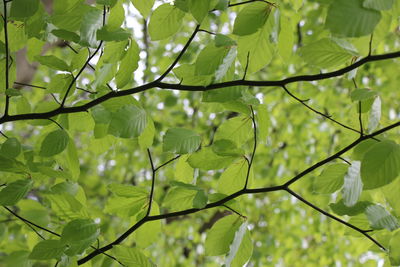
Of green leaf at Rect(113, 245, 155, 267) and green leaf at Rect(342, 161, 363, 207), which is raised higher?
green leaf at Rect(342, 161, 363, 207)

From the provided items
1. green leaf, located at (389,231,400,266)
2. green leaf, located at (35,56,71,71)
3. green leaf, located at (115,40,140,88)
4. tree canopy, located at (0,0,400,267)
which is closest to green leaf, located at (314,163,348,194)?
tree canopy, located at (0,0,400,267)

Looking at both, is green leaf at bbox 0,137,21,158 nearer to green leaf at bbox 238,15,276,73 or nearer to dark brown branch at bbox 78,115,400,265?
dark brown branch at bbox 78,115,400,265

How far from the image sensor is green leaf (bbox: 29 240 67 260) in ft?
2.06

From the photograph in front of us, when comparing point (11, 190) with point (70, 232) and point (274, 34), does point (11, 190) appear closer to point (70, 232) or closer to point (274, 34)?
point (70, 232)

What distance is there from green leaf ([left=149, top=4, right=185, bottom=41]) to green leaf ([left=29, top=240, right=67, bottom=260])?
336 millimetres

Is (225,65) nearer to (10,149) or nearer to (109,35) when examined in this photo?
(109,35)

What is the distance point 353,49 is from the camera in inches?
20.3

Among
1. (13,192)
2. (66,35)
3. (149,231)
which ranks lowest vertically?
(149,231)

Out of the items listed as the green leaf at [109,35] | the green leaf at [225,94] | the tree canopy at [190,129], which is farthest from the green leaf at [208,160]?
the green leaf at [109,35]

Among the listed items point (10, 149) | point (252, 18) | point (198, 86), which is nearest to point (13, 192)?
point (10, 149)

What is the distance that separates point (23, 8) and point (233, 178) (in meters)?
0.39

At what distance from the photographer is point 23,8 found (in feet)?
1.82

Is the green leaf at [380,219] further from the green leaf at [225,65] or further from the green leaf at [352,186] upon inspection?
the green leaf at [225,65]

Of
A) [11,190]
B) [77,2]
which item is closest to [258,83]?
[77,2]
